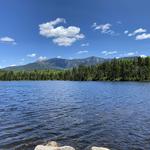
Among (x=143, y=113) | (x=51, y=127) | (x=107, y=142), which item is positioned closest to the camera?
(x=107, y=142)

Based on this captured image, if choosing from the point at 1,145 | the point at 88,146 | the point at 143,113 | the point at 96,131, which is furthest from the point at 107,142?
the point at 143,113

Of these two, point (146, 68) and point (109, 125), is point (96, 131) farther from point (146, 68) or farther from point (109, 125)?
point (146, 68)

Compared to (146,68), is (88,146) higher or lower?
lower

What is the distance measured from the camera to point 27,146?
78.3 ft

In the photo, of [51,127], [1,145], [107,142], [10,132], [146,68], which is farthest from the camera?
[146,68]

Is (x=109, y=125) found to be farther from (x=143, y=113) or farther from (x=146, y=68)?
(x=146, y=68)

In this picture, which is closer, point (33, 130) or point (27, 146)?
point (27, 146)

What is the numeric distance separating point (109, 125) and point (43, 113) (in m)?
13.1

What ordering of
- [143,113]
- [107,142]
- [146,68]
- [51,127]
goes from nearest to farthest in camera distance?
[107,142], [51,127], [143,113], [146,68]

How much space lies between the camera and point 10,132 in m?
28.9

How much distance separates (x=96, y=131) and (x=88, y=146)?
579cm

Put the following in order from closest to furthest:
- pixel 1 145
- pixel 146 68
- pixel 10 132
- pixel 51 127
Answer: pixel 1 145, pixel 10 132, pixel 51 127, pixel 146 68

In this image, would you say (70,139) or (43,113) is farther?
(43,113)

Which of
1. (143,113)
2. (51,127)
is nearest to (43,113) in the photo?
(51,127)
